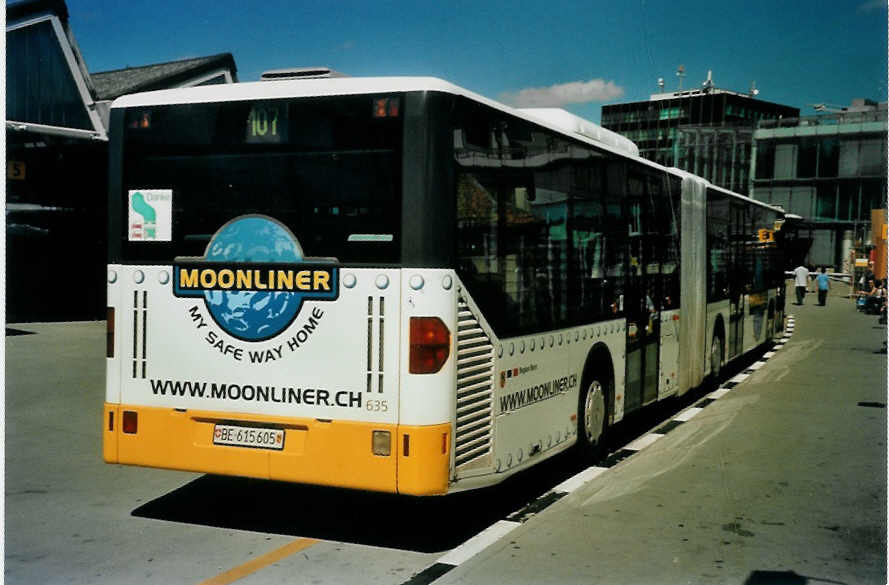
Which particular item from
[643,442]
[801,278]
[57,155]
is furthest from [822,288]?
[643,442]

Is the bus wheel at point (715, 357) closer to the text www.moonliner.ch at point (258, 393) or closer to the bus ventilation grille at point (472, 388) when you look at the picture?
the bus ventilation grille at point (472, 388)

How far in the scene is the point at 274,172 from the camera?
6.02 metres

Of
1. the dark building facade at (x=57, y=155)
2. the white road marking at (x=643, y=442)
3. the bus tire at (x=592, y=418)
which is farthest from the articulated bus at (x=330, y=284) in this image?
the dark building facade at (x=57, y=155)

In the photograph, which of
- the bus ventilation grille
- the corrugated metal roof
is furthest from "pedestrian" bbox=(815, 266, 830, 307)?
the bus ventilation grille

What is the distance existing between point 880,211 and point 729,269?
3.41 meters

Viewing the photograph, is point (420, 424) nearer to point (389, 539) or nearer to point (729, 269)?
point (389, 539)

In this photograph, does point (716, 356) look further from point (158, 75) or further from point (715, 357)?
Answer: point (158, 75)

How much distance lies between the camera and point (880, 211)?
641 inches

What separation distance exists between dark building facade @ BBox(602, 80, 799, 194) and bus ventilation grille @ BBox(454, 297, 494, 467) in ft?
19.6

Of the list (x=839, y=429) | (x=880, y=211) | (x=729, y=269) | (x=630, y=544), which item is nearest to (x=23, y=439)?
(x=630, y=544)

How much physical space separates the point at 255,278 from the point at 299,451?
1115 millimetres

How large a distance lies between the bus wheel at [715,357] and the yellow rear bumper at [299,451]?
904 cm

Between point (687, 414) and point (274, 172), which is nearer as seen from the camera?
point (274, 172)

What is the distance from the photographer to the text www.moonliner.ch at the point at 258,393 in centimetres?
579
